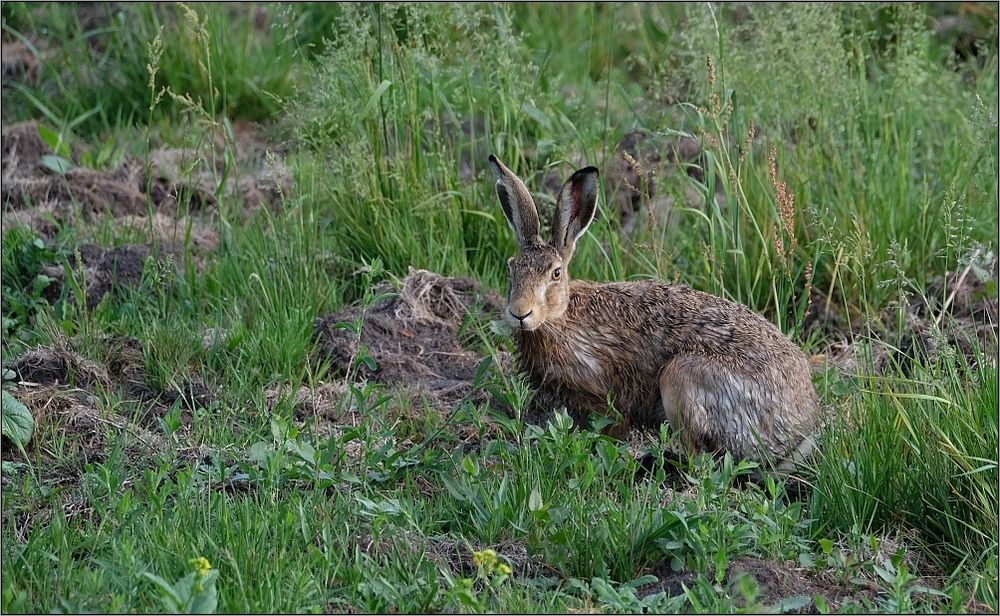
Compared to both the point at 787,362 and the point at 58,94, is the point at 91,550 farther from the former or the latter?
the point at 58,94

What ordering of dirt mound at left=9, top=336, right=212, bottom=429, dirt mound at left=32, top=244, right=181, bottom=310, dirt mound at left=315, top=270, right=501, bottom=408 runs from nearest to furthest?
dirt mound at left=9, top=336, right=212, bottom=429
dirt mound at left=315, top=270, right=501, bottom=408
dirt mound at left=32, top=244, right=181, bottom=310

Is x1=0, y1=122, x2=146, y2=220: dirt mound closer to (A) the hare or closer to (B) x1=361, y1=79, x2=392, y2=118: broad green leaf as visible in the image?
(B) x1=361, y1=79, x2=392, y2=118: broad green leaf

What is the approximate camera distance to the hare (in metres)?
4.80

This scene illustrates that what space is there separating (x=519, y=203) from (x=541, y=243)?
0.18 m

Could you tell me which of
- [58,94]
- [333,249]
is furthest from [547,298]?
[58,94]

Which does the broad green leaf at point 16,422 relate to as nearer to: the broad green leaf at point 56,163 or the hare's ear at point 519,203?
the hare's ear at point 519,203

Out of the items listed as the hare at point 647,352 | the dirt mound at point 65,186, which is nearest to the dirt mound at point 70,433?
the hare at point 647,352

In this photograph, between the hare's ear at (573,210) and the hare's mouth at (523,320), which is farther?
the hare's ear at (573,210)

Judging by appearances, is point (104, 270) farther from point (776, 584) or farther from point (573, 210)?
point (776, 584)

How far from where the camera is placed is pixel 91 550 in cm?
390

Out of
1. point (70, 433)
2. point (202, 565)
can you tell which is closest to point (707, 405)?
point (202, 565)

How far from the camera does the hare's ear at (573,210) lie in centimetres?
498

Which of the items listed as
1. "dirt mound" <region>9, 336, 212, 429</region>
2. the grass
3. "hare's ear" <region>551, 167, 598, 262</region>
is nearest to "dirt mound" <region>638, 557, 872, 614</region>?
the grass

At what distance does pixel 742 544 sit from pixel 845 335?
236 centimetres
